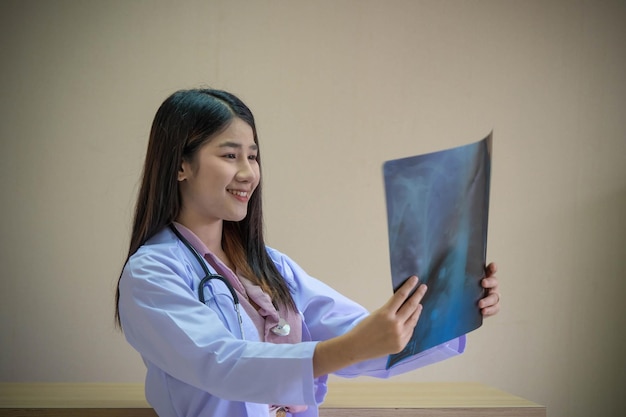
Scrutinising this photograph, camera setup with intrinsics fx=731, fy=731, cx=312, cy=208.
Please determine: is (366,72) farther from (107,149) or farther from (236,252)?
(236,252)

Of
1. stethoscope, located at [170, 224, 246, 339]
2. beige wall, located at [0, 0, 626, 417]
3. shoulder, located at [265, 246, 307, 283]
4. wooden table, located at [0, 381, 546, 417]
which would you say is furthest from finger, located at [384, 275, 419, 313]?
beige wall, located at [0, 0, 626, 417]

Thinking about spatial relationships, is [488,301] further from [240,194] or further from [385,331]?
[240,194]

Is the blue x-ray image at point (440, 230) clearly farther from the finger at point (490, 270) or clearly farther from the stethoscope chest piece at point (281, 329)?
the stethoscope chest piece at point (281, 329)

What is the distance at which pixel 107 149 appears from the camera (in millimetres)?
2848

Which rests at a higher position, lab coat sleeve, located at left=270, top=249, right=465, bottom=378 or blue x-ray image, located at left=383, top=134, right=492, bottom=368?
blue x-ray image, located at left=383, top=134, right=492, bottom=368

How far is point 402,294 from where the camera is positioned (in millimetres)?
1199

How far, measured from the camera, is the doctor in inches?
50.6

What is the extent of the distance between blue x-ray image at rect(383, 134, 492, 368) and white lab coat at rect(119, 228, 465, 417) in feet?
0.75

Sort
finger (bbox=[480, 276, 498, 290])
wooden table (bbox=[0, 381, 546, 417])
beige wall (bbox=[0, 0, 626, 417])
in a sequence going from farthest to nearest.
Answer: beige wall (bbox=[0, 0, 626, 417]) → wooden table (bbox=[0, 381, 546, 417]) → finger (bbox=[480, 276, 498, 290])

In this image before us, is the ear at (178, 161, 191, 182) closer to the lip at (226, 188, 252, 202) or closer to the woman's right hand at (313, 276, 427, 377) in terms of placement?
the lip at (226, 188, 252, 202)

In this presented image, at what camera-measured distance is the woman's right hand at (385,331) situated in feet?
3.95

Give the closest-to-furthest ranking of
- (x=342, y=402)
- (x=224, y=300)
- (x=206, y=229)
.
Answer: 1. (x=224, y=300)
2. (x=206, y=229)
3. (x=342, y=402)

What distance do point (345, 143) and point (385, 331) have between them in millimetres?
1862

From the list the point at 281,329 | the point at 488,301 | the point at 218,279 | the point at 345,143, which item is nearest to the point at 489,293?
the point at 488,301
